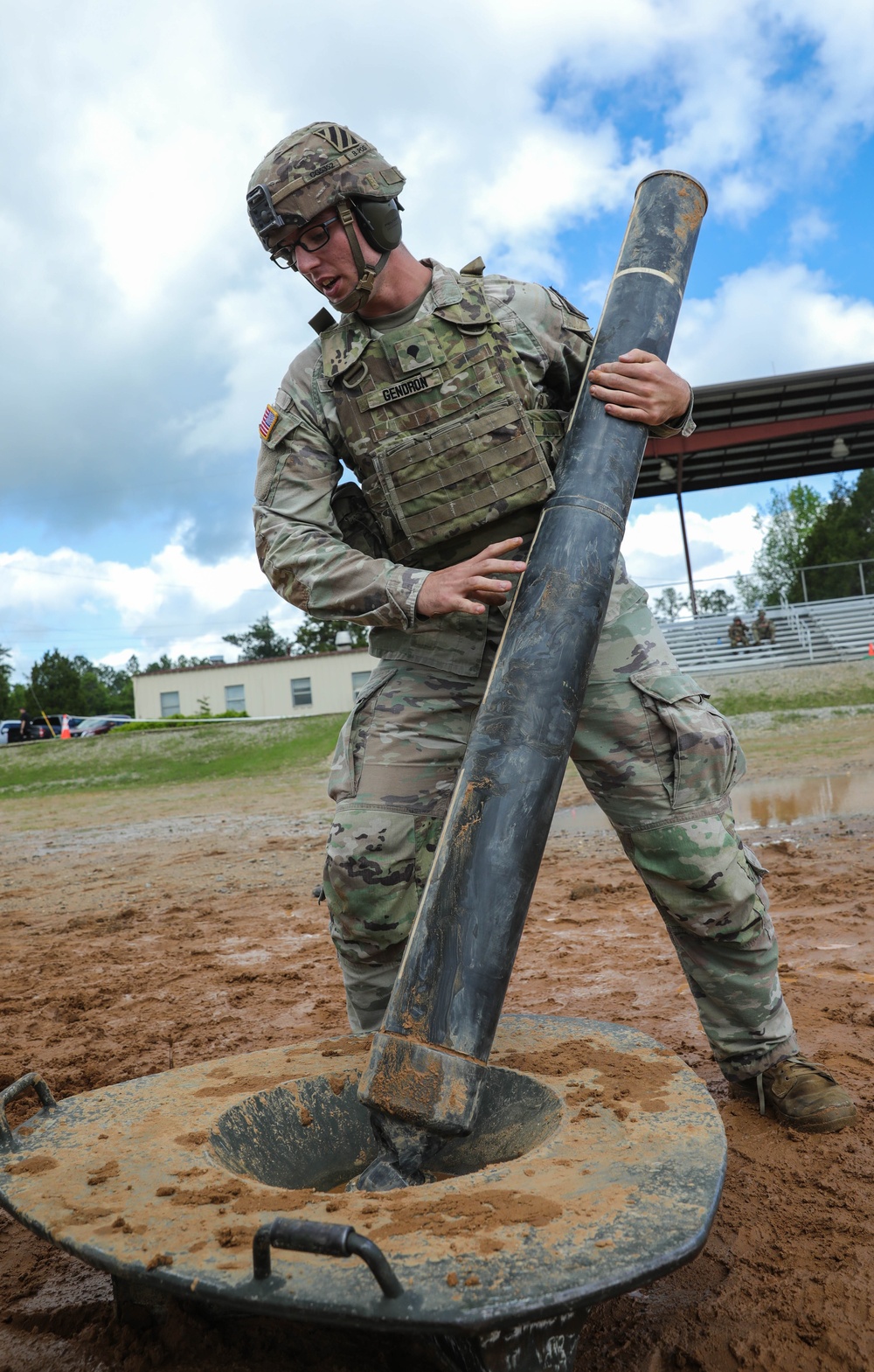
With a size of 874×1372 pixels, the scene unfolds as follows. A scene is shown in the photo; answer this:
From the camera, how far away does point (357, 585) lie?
2469 mm

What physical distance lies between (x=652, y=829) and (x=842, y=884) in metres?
2.91

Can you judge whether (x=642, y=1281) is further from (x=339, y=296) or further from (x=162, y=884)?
(x=162, y=884)

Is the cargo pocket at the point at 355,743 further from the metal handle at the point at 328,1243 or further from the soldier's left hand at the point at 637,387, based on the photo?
the metal handle at the point at 328,1243

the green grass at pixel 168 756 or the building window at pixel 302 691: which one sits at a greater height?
the building window at pixel 302 691

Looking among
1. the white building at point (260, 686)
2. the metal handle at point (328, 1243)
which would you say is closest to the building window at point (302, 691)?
the white building at point (260, 686)

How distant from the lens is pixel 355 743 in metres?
2.70

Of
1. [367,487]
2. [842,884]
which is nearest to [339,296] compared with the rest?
[367,487]

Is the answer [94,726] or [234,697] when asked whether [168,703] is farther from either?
[94,726]

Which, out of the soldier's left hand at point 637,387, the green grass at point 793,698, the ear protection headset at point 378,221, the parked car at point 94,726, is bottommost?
the green grass at point 793,698

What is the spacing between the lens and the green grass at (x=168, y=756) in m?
18.0

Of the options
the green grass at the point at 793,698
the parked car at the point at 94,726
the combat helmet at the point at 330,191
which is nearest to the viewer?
the combat helmet at the point at 330,191

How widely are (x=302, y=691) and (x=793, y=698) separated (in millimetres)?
23793

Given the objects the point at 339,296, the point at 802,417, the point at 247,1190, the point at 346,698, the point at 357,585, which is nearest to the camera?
the point at 247,1190

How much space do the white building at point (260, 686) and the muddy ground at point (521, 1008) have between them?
2769 centimetres
